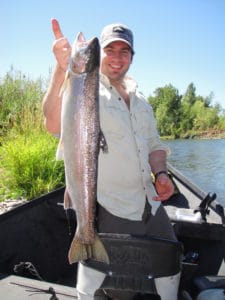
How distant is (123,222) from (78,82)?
97 cm

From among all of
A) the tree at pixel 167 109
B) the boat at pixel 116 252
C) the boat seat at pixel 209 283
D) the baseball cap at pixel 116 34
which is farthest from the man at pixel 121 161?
the tree at pixel 167 109

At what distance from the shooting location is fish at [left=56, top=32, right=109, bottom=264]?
200 centimetres

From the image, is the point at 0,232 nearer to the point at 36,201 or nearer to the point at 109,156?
the point at 36,201

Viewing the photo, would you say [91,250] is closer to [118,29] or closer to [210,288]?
[210,288]

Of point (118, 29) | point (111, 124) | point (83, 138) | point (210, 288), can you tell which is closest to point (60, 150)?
point (83, 138)

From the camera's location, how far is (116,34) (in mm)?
2551

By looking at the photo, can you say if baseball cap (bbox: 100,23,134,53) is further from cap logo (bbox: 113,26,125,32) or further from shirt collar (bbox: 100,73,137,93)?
shirt collar (bbox: 100,73,137,93)

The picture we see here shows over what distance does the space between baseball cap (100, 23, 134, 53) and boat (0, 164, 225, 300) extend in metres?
1.26

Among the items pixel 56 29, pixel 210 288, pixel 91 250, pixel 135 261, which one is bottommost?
pixel 210 288

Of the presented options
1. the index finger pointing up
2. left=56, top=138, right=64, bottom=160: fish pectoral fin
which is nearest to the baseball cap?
the index finger pointing up

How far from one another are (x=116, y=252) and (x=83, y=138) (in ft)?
2.41

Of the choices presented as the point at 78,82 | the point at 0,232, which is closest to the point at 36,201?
the point at 0,232

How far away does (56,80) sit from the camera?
2.28 m

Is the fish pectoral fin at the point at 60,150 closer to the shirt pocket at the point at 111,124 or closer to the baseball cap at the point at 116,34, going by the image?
the shirt pocket at the point at 111,124
